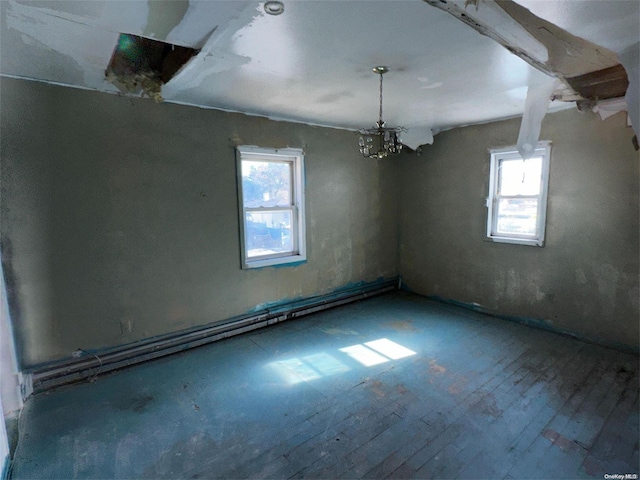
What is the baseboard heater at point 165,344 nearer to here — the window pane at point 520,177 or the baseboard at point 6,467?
the baseboard at point 6,467

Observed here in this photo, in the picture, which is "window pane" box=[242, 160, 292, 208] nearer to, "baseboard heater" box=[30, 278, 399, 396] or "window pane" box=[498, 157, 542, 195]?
"baseboard heater" box=[30, 278, 399, 396]

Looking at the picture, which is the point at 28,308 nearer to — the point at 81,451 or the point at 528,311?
the point at 81,451

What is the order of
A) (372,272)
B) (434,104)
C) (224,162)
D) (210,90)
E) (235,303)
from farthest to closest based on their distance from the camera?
(372,272)
(235,303)
(224,162)
(434,104)
(210,90)

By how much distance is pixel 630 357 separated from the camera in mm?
2934

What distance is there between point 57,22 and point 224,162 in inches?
68.6

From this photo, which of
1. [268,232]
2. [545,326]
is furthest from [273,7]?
[545,326]

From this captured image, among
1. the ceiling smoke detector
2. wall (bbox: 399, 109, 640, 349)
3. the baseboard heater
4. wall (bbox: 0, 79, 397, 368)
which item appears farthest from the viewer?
wall (bbox: 399, 109, 640, 349)

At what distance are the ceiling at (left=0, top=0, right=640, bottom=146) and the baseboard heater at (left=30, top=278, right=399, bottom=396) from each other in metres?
2.20

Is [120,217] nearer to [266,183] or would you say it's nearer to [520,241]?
[266,183]

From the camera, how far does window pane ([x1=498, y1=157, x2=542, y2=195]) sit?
3.52 m

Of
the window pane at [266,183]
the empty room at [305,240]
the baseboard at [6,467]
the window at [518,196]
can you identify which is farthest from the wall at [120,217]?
the window at [518,196]

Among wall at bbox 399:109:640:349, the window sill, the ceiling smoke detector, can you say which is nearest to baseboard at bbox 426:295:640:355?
wall at bbox 399:109:640:349

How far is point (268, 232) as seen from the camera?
12.4ft

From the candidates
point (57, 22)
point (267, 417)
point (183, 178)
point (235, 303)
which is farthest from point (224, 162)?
point (267, 417)
